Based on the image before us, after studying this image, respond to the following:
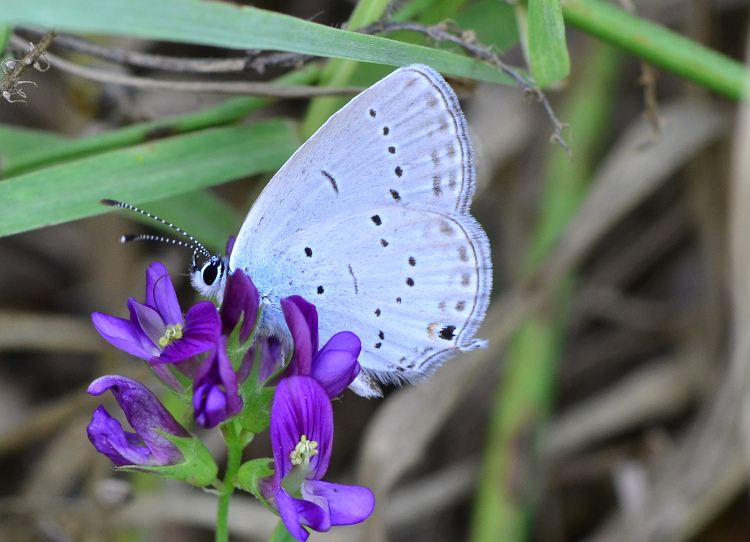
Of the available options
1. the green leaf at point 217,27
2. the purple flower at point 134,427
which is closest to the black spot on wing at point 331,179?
the green leaf at point 217,27

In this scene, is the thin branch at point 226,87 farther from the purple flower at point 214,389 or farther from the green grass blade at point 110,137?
the purple flower at point 214,389

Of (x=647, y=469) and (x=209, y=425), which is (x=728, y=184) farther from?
(x=209, y=425)

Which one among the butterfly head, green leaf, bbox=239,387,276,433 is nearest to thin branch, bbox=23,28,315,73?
the butterfly head

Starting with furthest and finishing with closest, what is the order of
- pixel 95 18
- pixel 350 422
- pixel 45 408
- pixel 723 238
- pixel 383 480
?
pixel 350 422 < pixel 723 238 < pixel 45 408 < pixel 383 480 < pixel 95 18

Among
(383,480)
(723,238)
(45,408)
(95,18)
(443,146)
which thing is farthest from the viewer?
(723,238)

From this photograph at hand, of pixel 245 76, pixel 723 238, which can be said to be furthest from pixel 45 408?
pixel 723 238

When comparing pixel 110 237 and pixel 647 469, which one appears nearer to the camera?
pixel 647 469
